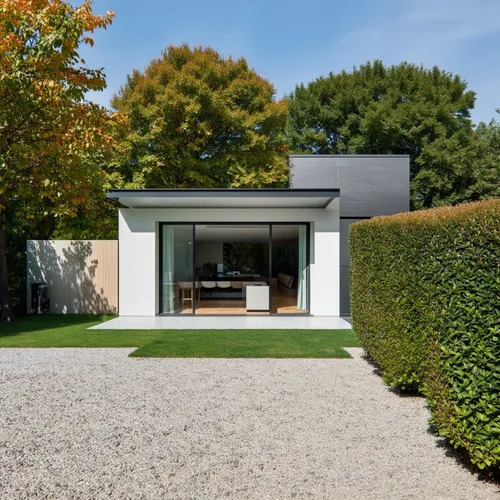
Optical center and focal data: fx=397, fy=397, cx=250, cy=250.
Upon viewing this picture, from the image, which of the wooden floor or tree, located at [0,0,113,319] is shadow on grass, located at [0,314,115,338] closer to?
tree, located at [0,0,113,319]

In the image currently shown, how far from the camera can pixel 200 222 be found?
10.7 m

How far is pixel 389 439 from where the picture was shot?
351cm

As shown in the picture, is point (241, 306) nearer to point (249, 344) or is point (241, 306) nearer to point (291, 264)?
point (291, 264)

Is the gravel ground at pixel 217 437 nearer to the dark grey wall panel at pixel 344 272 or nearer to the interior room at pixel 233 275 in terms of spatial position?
the dark grey wall panel at pixel 344 272

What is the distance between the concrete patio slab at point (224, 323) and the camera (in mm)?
8984

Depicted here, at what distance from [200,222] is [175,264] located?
1.44 metres

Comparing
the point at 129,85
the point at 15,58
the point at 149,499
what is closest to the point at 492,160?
the point at 129,85

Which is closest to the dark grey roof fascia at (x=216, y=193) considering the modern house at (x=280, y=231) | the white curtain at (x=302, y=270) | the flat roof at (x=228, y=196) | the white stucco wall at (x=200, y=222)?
the flat roof at (x=228, y=196)

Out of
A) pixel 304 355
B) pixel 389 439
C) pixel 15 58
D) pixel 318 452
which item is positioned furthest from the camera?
pixel 15 58

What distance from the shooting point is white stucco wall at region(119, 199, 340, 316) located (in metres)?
10.6

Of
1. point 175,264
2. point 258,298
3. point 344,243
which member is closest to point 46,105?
point 175,264

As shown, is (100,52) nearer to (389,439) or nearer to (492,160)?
(389,439)

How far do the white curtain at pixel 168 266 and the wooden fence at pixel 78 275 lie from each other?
1713 millimetres

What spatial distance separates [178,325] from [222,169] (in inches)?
415
